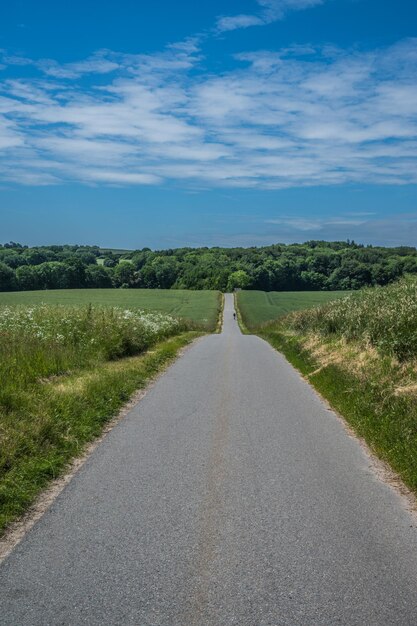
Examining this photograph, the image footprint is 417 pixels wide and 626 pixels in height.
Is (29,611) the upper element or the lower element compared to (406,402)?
lower

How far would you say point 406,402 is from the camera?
9.06 metres

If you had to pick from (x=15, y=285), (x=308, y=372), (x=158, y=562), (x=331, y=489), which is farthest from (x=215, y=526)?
(x=15, y=285)

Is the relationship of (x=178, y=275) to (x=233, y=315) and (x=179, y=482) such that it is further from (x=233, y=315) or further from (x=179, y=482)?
(x=179, y=482)

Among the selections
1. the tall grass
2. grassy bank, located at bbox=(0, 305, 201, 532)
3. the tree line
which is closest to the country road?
grassy bank, located at bbox=(0, 305, 201, 532)

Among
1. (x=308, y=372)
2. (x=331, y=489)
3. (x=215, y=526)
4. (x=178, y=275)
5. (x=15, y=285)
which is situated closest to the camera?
(x=215, y=526)

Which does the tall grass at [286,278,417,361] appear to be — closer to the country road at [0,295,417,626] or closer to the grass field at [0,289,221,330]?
the country road at [0,295,417,626]

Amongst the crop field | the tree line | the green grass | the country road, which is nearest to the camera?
the country road

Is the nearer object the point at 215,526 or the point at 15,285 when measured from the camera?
the point at 215,526

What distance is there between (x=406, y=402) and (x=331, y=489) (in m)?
3.46

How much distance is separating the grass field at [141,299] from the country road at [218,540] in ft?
207

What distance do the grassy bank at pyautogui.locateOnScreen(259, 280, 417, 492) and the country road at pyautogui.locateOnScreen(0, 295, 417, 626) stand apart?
1.76 ft

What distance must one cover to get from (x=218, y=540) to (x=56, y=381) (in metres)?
7.68

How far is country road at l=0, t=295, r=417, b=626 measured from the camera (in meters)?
3.83

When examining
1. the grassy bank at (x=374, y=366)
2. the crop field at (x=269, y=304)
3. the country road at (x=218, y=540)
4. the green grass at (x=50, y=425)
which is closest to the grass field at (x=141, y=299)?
the crop field at (x=269, y=304)
